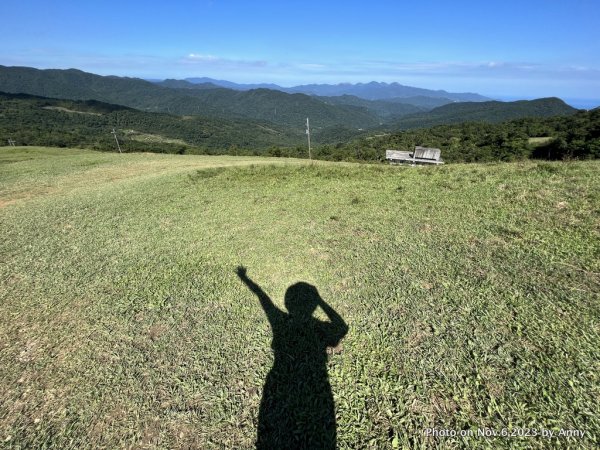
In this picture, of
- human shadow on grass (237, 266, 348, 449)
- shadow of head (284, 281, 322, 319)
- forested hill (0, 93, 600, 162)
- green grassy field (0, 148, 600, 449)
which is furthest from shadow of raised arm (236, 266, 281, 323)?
forested hill (0, 93, 600, 162)

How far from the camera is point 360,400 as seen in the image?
11.8 feet

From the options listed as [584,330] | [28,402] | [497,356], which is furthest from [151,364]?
[584,330]

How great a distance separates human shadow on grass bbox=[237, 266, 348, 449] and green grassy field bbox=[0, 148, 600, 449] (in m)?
0.13

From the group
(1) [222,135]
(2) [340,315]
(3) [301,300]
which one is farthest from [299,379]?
(1) [222,135]

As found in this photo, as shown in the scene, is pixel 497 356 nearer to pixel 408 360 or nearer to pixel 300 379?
pixel 408 360

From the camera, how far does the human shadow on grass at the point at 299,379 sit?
3.29 m

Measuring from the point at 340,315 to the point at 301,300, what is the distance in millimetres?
856

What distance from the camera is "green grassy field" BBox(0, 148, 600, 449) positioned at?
3.39m

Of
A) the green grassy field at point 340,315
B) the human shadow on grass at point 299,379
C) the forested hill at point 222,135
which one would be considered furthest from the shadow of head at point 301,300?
the forested hill at point 222,135

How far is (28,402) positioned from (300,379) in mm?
3533

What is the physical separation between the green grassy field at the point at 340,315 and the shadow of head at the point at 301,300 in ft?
0.70

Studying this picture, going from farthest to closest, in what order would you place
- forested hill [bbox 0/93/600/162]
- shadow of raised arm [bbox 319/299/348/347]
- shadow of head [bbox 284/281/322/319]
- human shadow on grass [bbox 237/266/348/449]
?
forested hill [bbox 0/93/600/162], shadow of head [bbox 284/281/322/319], shadow of raised arm [bbox 319/299/348/347], human shadow on grass [bbox 237/266/348/449]

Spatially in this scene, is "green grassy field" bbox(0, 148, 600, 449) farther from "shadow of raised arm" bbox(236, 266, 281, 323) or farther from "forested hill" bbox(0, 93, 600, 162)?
"forested hill" bbox(0, 93, 600, 162)

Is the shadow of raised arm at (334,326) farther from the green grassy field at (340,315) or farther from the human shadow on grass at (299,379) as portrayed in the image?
the green grassy field at (340,315)
